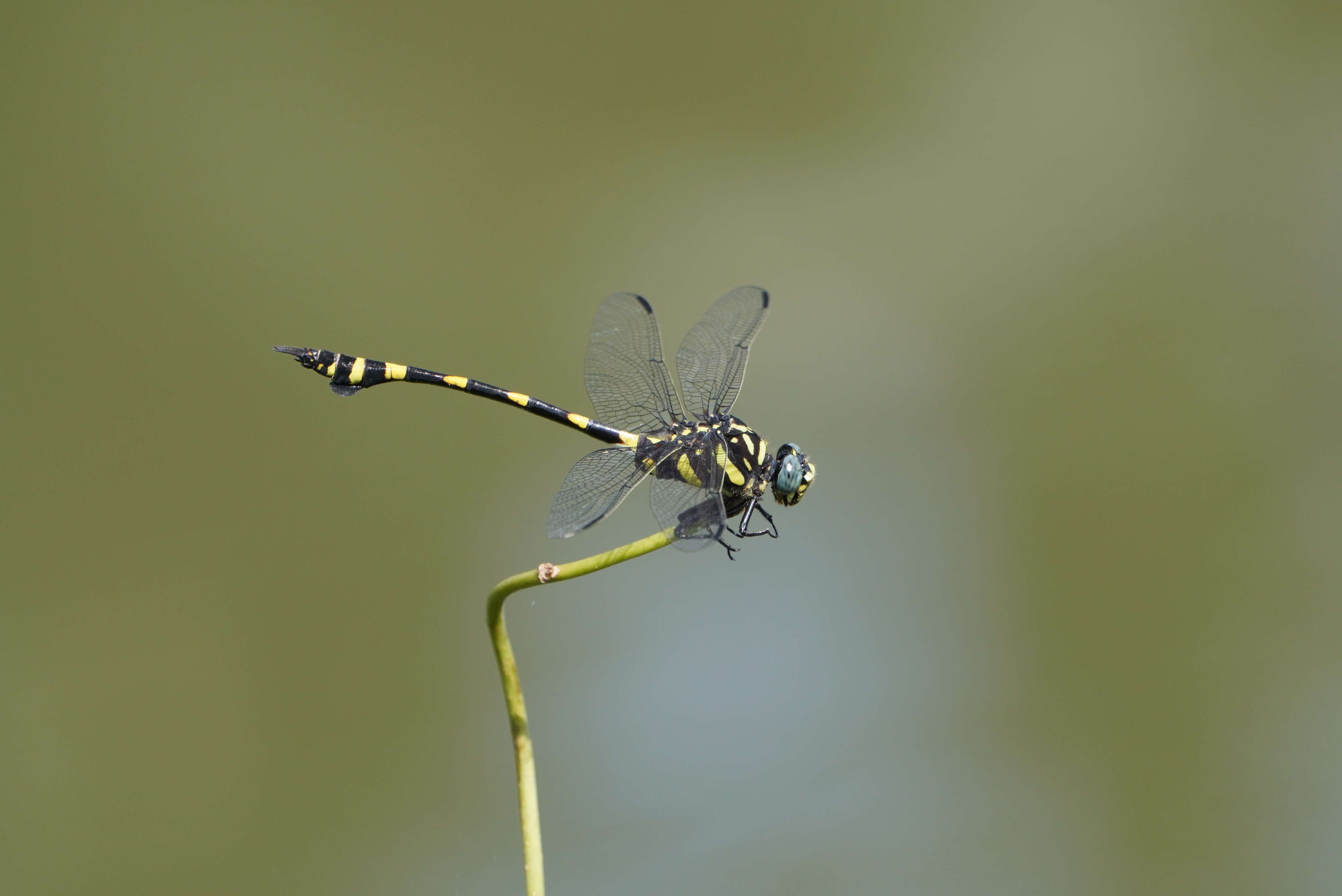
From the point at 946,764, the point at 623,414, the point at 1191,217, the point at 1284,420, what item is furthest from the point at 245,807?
the point at 1191,217

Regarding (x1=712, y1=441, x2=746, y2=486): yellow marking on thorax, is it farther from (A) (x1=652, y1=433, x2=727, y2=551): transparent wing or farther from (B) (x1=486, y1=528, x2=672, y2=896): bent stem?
(B) (x1=486, y1=528, x2=672, y2=896): bent stem

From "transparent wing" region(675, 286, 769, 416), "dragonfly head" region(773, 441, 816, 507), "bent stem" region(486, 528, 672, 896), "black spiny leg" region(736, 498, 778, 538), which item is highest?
"transparent wing" region(675, 286, 769, 416)

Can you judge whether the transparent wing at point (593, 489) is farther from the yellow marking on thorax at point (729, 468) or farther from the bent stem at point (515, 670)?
the bent stem at point (515, 670)

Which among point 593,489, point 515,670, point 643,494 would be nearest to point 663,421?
point 593,489

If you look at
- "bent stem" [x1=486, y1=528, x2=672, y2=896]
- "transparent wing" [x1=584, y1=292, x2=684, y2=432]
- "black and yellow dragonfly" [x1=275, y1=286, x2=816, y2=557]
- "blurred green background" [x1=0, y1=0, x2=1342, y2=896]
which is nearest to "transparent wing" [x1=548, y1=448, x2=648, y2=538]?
"black and yellow dragonfly" [x1=275, y1=286, x2=816, y2=557]

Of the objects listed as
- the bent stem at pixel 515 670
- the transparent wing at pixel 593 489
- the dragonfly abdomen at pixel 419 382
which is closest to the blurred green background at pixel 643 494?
the dragonfly abdomen at pixel 419 382

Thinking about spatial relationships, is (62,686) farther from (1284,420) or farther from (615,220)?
(1284,420)

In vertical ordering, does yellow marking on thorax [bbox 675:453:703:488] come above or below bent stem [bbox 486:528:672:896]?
above
